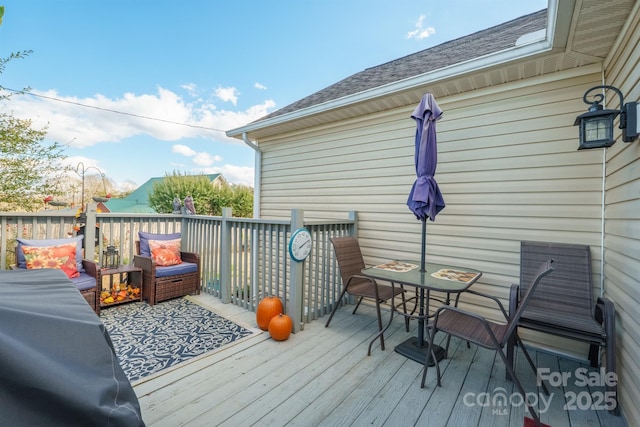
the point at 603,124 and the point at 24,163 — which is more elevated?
the point at 24,163

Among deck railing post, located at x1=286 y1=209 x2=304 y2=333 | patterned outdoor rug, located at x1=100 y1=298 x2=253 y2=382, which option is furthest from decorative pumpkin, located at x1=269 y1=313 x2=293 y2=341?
patterned outdoor rug, located at x1=100 y1=298 x2=253 y2=382

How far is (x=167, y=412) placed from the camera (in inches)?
76.2

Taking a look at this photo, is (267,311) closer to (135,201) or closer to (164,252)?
(164,252)

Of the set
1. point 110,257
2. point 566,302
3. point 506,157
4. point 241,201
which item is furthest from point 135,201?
point 566,302

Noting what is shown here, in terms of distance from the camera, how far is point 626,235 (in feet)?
6.66

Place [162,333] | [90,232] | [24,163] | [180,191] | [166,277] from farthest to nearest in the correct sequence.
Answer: [180,191]
[24,163]
[166,277]
[90,232]
[162,333]

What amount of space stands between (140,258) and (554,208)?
5.31m

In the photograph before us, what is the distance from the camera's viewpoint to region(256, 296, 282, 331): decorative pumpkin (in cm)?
316

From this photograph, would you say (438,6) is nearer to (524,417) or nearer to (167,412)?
(524,417)

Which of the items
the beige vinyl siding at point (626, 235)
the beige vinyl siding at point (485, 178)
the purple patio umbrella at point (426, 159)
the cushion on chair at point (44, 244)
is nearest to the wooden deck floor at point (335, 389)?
the beige vinyl siding at point (626, 235)

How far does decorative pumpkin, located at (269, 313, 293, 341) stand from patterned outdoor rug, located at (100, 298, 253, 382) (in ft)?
1.12

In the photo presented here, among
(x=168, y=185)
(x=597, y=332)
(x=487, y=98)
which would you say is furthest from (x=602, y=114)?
(x=168, y=185)

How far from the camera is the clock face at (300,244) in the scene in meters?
3.12

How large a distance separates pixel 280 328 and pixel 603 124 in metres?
3.32
